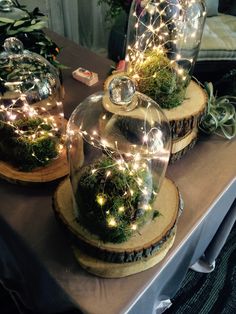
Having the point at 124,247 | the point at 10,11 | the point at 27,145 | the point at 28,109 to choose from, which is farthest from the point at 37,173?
the point at 10,11

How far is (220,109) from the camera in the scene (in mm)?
890

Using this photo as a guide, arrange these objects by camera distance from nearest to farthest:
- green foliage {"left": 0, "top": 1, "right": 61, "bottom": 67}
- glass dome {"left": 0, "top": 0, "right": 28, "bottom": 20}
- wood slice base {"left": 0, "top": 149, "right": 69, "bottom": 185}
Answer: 1. wood slice base {"left": 0, "top": 149, "right": 69, "bottom": 185}
2. green foliage {"left": 0, "top": 1, "right": 61, "bottom": 67}
3. glass dome {"left": 0, "top": 0, "right": 28, "bottom": 20}

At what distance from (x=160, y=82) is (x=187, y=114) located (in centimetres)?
10

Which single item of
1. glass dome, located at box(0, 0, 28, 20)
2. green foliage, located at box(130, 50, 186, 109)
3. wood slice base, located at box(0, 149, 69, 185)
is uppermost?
glass dome, located at box(0, 0, 28, 20)

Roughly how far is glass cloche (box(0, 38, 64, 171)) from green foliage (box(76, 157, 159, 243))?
0.20 metres

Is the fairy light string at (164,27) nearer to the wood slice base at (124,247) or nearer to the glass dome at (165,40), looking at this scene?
the glass dome at (165,40)

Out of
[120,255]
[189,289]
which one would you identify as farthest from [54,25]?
[120,255]

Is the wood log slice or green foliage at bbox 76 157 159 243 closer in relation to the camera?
green foliage at bbox 76 157 159 243

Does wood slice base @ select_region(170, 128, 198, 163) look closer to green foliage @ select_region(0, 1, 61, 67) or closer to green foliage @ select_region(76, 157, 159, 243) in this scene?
green foliage @ select_region(76, 157, 159, 243)

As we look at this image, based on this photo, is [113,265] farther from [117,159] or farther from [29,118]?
[29,118]

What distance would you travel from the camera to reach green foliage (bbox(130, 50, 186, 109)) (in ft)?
2.59

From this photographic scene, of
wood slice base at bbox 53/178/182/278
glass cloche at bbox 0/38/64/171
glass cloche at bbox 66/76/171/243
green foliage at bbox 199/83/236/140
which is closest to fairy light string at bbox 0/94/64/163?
glass cloche at bbox 0/38/64/171

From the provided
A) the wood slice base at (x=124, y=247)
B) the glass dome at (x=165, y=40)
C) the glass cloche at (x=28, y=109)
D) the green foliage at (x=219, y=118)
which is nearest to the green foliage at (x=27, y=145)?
the glass cloche at (x=28, y=109)

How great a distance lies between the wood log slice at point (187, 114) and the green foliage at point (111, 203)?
0.22 metres
